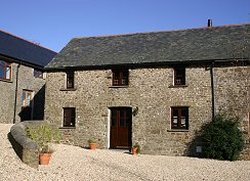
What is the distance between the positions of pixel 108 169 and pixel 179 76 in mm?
8829

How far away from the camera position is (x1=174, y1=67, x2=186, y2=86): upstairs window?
64.1 feet

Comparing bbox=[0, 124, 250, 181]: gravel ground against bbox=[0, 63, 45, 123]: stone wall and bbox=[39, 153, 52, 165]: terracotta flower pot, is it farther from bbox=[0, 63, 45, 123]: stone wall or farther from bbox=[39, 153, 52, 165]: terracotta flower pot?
bbox=[0, 63, 45, 123]: stone wall

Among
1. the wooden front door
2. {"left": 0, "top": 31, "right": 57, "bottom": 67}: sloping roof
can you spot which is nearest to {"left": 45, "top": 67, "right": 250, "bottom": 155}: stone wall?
the wooden front door

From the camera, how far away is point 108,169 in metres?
12.8

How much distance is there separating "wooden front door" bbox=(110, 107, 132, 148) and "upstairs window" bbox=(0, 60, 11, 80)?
9896 mm

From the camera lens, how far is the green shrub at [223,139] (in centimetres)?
1714

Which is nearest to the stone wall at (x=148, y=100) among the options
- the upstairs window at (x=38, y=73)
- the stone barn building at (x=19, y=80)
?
the stone barn building at (x=19, y=80)

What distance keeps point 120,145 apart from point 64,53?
8.35 m

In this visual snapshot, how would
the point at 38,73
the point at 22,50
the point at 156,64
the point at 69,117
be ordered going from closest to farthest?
the point at 156,64, the point at 69,117, the point at 22,50, the point at 38,73

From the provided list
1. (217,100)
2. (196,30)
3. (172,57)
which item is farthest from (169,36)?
(217,100)

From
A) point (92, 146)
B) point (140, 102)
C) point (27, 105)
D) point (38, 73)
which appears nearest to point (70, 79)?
point (92, 146)

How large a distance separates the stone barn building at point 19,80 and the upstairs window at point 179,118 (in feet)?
42.7

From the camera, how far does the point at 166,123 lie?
62.8ft

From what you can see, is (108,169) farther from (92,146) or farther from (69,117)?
(69,117)
